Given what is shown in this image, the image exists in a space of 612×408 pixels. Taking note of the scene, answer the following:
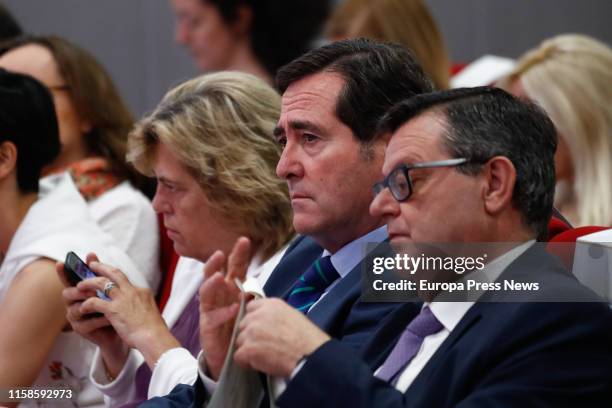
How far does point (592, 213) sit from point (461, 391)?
181 cm

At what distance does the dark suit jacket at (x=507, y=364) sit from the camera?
1736mm

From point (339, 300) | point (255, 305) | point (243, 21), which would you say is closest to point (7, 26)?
point (243, 21)

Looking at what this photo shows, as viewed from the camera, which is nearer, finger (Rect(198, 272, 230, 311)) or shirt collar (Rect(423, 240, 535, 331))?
shirt collar (Rect(423, 240, 535, 331))

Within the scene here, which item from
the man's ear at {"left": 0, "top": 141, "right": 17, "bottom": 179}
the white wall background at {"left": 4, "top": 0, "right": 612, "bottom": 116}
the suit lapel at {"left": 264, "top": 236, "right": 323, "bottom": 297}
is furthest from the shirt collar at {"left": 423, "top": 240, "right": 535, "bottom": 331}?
the white wall background at {"left": 4, "top": 0, "right": 612, "bottom": 116}

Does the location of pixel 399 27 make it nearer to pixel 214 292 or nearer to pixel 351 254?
pixel 351 254

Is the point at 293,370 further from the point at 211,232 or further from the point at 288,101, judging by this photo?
the point at 211,232

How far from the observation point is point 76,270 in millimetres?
2695

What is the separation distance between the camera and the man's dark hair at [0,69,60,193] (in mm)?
3312

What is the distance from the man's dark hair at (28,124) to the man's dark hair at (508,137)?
164cm

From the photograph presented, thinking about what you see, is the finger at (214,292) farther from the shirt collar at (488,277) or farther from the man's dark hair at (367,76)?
the man's dark hair at (367,76)

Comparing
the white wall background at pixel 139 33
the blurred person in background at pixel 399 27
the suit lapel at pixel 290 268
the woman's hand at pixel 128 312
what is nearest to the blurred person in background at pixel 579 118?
the blurred person in background at pixel 399 27

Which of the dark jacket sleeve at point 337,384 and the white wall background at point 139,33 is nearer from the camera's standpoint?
the dark jacket sleeve at point 337,384

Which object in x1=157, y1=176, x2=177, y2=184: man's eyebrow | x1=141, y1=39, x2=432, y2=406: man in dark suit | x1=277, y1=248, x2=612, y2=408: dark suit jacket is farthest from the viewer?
x1=157, y1=176, x2=177, y2=184: man's eyebrow

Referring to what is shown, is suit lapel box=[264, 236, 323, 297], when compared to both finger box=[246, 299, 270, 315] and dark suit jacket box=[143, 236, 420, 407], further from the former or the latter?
finger box=[246, 299, 270, 315]
